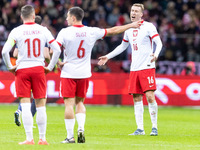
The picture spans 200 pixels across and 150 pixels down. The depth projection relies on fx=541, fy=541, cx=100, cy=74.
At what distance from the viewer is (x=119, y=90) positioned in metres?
20.8

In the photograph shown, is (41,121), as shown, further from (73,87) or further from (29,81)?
(73,87)

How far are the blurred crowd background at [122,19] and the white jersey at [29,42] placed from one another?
42.0 ft

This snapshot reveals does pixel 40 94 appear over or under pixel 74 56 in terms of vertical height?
under

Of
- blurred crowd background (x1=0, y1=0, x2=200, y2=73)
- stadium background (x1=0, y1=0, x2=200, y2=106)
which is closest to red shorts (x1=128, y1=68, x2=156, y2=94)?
stadium background (x1=0, y1=0, x2=200, y2=106)

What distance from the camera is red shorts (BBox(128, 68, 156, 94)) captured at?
11047 millimetres

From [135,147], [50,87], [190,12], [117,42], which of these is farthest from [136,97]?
[190,12]

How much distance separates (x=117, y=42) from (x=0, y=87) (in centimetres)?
533

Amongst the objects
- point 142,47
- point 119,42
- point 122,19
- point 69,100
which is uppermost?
point 122,19

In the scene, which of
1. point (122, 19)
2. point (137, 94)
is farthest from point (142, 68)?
point (122, 19)

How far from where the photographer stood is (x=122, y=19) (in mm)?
24703

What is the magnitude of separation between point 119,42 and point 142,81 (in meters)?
11.2

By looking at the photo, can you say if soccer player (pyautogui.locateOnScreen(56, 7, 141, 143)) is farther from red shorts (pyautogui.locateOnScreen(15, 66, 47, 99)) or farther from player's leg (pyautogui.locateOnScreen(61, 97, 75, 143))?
red shorts (pyautogui.locateOnScreen(15, 66, 47, 99))

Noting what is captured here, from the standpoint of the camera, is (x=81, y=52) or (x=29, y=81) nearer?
(x=29, y=81)

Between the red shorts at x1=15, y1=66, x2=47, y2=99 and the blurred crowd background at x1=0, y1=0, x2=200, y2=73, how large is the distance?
1280 cm
